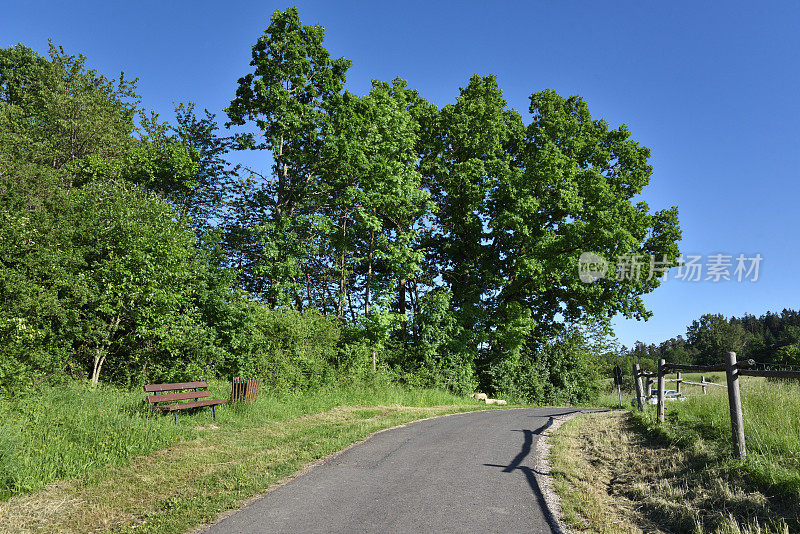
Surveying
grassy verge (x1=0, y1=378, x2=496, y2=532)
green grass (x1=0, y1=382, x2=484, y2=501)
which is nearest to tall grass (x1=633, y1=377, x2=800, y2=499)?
grassy verge (x1=0, y1=378, x2=496, y2=532)

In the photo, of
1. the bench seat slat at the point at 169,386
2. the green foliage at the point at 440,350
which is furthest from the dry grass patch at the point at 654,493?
the green foliage at the point at 440,350

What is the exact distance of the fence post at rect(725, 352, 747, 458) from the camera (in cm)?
667

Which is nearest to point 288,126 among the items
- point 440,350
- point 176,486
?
point 440,350

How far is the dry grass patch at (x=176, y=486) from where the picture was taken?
543 centimetres

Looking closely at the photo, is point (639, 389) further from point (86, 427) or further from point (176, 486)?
point (86, 427)

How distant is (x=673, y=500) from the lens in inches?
227

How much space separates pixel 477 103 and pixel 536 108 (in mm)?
4329

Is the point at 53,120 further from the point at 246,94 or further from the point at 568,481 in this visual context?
the point at 568,481

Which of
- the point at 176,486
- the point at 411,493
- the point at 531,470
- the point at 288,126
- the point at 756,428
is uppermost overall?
the point at 288,126

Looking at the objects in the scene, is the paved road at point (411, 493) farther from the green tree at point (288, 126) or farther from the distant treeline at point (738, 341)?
the distant treeline at point (738, 341)

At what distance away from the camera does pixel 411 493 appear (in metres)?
6.35

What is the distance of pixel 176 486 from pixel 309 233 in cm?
1536

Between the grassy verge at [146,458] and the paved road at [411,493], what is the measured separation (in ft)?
1.95

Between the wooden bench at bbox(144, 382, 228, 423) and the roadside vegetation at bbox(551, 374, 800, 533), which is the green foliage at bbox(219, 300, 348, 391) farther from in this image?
the roadside vegetation at bbox(551, 374, 800, 533)
